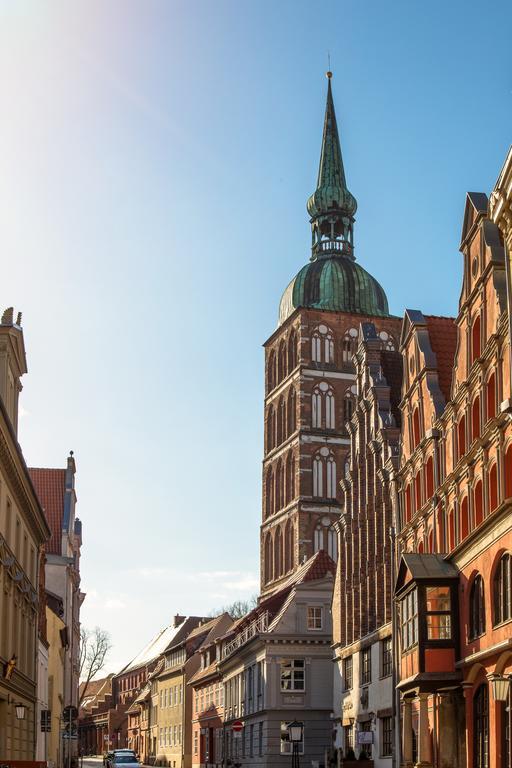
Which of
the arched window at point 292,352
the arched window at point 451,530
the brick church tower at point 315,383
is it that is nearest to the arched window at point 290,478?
the brick church tower at point 315,383

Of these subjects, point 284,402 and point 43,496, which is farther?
point 284,402

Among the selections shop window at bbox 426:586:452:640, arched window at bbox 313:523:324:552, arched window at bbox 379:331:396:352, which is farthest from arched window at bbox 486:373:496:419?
arched window at bbox 379:331:396:352

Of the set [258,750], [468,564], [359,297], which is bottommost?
[258,750]

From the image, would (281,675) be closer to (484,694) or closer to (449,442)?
(449,442)

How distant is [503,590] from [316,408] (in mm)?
66531

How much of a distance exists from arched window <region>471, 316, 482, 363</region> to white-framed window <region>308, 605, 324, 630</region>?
29.8 m

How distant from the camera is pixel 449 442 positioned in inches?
1435

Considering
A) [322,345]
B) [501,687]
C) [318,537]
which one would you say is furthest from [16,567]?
[322,345]

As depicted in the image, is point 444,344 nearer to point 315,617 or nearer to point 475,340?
point 475,340

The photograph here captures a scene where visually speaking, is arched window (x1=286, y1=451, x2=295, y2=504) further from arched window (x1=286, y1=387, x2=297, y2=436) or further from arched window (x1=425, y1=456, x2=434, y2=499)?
arched window (x1=425, y1=456, x2=434, y2=499)

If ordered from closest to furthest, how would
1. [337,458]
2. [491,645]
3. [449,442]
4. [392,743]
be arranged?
[491,645] < [449,442] < [392,743] < [337,458]

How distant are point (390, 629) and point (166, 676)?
2441 inches

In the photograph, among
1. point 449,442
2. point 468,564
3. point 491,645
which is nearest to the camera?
point 491,645

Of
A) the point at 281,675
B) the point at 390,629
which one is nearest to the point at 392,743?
the point at 390,629
